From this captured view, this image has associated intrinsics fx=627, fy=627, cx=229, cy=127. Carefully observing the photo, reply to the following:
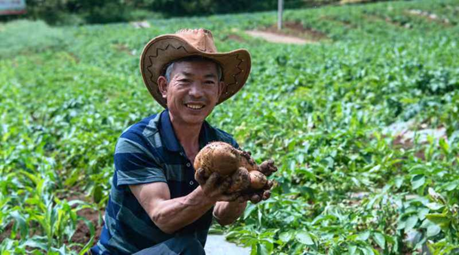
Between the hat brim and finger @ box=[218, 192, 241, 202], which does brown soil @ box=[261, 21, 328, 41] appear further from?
finger @ box=[218, 192, 241, 202]

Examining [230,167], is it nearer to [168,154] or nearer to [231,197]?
[231,197]

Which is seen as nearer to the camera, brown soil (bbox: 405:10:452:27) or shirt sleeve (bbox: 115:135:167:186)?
shirt sleeve (bbox: 115:135:167:186)

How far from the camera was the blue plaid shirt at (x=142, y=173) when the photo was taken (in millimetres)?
2465

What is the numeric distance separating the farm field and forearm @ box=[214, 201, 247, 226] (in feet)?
0.94

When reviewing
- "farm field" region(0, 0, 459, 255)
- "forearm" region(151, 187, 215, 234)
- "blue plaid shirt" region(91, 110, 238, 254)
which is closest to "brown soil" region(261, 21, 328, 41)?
"farm field" region(0, 0, 459, 255)

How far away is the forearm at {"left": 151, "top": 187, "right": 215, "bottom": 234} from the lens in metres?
2.17

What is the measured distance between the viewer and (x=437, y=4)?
31859 millimetres

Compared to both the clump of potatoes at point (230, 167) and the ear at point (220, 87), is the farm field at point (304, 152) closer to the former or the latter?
the ear at point (220, 87)

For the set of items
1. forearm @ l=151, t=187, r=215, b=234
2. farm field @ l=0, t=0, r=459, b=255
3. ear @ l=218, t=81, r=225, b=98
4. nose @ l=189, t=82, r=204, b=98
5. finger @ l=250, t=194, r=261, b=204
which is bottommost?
farm field @ l=0, t=0, r=459, b=255

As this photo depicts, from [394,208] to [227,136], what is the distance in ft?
4.32

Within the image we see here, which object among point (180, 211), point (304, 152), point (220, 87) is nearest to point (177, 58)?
point (220, 87)

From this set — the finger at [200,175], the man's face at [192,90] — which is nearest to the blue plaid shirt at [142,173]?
the man's face at [192,90]

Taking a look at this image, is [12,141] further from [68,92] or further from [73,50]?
[73,50]

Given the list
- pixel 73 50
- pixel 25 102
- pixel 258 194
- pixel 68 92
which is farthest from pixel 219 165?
pixel 73 50
